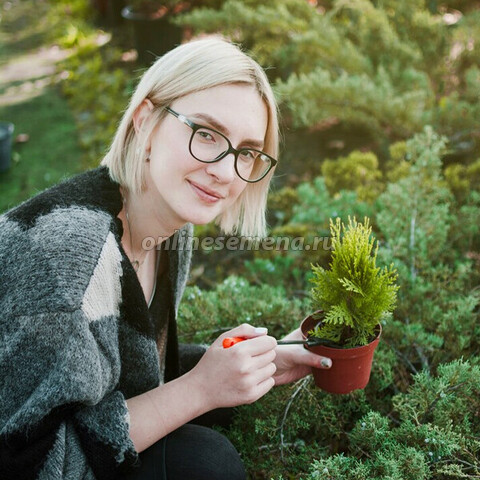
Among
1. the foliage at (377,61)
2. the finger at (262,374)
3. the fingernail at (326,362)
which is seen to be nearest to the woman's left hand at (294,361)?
the fingernail at (326,362)

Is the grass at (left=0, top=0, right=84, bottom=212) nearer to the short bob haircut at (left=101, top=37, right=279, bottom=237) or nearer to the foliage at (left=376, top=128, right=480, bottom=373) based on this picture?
the short bob haircut at (left=101, top=37, right=279, bottom=237)

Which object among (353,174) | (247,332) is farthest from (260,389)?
(353,174)

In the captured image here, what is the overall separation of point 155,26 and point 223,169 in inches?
204

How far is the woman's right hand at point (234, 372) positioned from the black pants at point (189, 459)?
134mm

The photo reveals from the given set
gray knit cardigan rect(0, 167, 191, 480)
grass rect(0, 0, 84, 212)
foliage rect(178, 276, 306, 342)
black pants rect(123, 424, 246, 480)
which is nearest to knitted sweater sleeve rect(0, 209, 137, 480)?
gray knit cardigan rect(0, 167, 191, 480)

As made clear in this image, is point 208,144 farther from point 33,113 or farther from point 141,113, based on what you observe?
point 33,113

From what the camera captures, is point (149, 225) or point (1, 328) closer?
point (1, 328)

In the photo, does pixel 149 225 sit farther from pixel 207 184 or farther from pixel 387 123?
pixel 387 123

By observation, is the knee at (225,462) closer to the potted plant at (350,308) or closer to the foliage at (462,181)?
the potted plant at (350,308)

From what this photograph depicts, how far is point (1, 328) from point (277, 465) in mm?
1021

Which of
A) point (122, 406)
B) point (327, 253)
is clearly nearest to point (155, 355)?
point (122, 406)

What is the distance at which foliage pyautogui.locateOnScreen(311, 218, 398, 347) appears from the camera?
175 centimetres

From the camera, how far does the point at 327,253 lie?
10.4ft

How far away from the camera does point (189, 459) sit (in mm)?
1703
